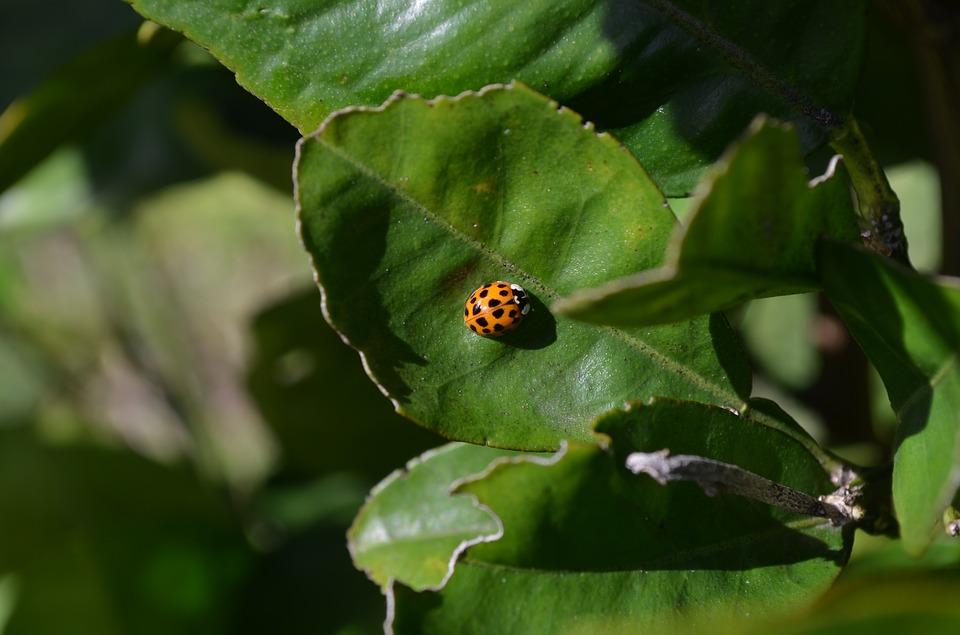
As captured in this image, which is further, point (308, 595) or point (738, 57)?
point (308, 595)

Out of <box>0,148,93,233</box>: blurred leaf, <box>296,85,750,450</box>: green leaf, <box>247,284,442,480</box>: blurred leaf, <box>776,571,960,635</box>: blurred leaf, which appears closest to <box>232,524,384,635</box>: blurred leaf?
<box>247,284,442,480</box>: blurred leaf

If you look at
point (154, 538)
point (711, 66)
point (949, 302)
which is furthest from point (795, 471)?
point (154, 538)

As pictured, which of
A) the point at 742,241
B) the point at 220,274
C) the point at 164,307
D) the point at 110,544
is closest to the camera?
the point at 742,241

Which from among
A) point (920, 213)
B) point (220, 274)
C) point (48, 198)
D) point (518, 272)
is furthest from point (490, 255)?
point (220, 274)

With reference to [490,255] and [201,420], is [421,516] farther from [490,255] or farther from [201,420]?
[201,420]

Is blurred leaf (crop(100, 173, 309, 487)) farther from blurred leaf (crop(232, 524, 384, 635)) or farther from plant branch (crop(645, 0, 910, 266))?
plant branch (crop(645, 0, 910, 266))

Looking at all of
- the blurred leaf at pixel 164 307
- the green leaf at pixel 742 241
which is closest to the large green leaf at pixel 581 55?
the green leaf at pixel 742 241
